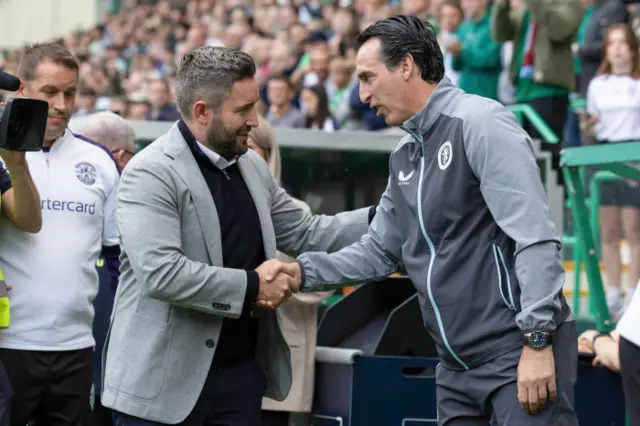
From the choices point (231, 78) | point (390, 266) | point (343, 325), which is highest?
point (231, 78)

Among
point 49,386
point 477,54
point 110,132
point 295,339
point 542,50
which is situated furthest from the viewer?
point 477,54

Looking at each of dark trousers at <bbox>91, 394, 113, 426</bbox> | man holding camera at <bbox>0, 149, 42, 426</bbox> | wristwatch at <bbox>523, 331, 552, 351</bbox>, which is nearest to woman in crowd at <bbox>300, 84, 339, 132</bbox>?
dark trousers at <bbox>91, 394, 113, 426</bbox>

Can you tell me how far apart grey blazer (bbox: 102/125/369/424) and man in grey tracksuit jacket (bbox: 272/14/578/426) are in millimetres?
680

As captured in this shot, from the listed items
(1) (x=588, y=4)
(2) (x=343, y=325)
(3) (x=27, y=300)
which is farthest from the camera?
(1) (x=588, y=4)

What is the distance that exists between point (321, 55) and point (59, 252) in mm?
8021

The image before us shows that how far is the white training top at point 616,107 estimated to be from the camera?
895 centimetres

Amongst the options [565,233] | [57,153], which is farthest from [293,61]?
[57,153]

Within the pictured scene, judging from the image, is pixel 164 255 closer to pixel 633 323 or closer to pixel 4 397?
pixel 4 397

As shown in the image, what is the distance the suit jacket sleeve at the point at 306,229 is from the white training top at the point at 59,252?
0.85m

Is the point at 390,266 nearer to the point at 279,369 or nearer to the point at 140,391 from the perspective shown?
the point at 279,369

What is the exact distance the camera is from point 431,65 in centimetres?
377

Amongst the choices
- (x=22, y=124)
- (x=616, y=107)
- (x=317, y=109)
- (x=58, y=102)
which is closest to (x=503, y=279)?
(x=22, y=124)

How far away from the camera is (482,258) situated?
11.7ft

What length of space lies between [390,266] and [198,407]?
33.0 inches
